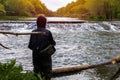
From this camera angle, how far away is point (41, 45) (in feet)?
27.8

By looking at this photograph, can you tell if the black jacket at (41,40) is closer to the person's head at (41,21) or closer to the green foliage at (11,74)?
the person's head at (41,21)

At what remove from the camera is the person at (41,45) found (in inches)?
333

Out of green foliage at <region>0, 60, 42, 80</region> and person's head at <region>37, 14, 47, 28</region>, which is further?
person's head at <region>37, 14, 47, 28</region>

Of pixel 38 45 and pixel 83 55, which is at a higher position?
pixel 38 45

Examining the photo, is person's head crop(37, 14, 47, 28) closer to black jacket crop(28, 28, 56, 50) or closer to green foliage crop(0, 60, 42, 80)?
black jacket crop(28, 28, 56, 50)

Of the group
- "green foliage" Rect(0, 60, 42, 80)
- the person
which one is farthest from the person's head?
"green foliage" Rect(0, 60, 42, 80)

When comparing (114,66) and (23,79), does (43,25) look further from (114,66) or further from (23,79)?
(114,66)

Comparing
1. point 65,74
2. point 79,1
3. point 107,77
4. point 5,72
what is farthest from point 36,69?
point 79,1

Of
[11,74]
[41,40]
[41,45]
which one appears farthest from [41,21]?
[11,74]

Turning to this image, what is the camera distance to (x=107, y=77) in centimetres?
1297

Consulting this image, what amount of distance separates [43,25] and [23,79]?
7.09 feet

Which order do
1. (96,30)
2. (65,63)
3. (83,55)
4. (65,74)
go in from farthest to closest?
1. (96,30)
2. (83,55)
3. (65,63)
4. (65,74)

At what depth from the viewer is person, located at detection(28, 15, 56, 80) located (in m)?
8.46

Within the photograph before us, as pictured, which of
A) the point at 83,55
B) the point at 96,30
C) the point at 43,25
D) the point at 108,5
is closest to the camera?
the point at 43,25
